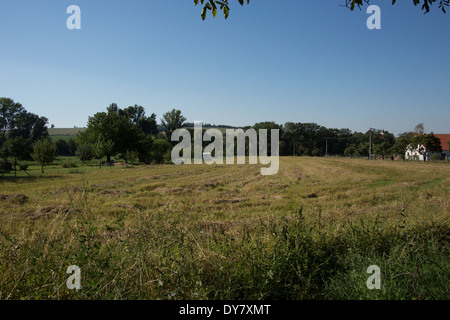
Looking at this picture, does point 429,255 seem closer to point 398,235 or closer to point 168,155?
point 398,235

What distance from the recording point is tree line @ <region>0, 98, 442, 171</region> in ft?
Answer: 128

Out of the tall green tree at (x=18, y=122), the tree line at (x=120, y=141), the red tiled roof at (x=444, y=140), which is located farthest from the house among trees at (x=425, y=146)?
the tall green tree at (x=18, y=122)

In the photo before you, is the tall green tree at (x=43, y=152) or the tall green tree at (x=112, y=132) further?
the tall green tree at (x=112, y=132)

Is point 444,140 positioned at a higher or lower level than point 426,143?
higher

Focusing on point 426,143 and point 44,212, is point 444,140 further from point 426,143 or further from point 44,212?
point 44,212

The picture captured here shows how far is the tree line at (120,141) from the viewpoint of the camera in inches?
1539

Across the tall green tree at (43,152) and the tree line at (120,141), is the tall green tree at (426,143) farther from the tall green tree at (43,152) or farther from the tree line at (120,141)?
the tall green tree at (43,152)

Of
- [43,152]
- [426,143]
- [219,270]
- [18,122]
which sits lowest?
[219,270]

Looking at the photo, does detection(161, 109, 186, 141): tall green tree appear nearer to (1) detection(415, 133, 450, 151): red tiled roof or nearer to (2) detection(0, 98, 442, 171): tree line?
(2) detection(0, 98, 442, 171): tree line

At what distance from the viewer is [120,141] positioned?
186 ft

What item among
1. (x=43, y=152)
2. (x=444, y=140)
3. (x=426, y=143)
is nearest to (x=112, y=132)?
(x=43, y=152)

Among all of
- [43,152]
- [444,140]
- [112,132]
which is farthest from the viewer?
[444,140]

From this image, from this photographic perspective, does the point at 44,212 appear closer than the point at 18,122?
Yes

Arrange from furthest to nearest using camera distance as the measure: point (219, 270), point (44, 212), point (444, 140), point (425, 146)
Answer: point (444, 140)
point (425, 146)
point (44, 212)
point (219, 270)
